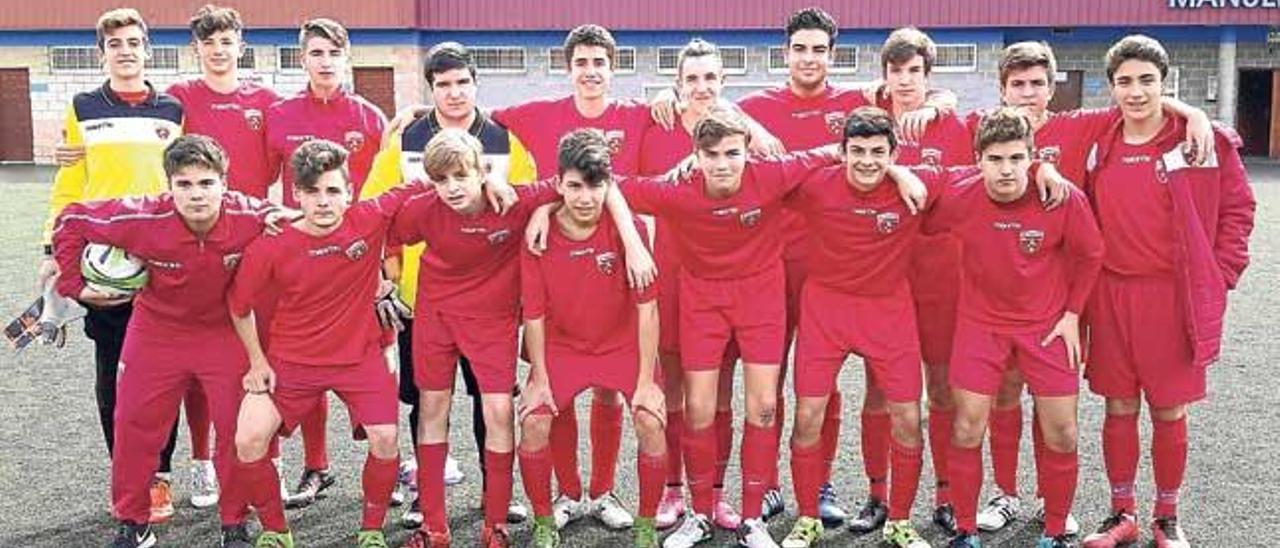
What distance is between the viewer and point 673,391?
16.0 ft

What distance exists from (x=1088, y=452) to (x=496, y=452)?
2836mm

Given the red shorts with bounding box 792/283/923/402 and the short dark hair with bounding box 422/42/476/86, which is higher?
the short dark hair with bounding box 422/42/476/86

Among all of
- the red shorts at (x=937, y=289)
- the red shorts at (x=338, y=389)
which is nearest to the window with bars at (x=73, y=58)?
the red shorts at (x=338, y=389)

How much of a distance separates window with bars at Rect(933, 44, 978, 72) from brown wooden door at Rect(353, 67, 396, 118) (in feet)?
40.7

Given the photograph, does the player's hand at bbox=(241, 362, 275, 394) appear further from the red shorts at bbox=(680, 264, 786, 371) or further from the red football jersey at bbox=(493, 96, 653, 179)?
the red shorts at bbox=(680, 264, 786, 371)

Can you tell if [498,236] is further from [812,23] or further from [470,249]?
[812,23]

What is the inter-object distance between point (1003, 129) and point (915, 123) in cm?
58

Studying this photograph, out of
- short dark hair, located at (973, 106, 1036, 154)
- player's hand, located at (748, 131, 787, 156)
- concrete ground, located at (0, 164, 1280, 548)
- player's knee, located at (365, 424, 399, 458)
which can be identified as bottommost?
concrete ground, located at (0, 164, 1280, 548)

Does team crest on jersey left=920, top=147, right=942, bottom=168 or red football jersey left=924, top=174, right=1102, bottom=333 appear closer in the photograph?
red football jersey left=924, top=174, right=1102, bottom=333

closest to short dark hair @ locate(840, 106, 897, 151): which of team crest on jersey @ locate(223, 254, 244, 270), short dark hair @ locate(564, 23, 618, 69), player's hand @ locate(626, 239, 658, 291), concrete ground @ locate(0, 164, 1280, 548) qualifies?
player's hand @ locate(626, 239, 658, 291)

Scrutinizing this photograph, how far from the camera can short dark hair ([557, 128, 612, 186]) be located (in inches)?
166

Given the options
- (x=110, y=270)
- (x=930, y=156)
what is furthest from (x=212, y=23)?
(x=930, y=156)

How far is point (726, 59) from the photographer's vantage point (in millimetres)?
27594

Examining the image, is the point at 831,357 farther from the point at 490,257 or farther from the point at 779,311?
the point at 490,257
